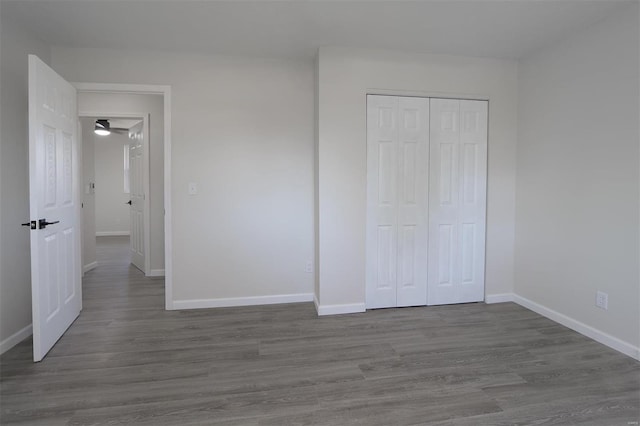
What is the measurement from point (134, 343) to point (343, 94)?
271cm

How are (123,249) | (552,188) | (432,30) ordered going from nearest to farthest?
(432,30) → (552,188) → (123,249)

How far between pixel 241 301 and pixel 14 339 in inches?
69.1

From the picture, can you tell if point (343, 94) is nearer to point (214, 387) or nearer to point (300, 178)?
point (300, 178)

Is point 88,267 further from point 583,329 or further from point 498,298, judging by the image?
point 583,329

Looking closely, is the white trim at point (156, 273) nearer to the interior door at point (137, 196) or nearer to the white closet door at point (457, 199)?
the interior door at point (137, 196)

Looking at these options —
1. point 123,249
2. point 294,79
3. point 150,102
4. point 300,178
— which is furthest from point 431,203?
point 123,249

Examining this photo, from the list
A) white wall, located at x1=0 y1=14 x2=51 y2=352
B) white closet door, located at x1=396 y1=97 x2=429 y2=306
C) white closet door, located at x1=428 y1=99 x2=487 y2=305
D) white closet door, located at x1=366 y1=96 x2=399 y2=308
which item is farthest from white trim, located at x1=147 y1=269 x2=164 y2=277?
white closet door, located at x1=428 y1=99 x2=487 y2=305

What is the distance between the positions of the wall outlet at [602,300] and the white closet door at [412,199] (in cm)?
135

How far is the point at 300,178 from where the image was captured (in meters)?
3.53

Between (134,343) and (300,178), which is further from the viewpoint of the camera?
(300,178)

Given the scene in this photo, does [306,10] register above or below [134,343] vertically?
above

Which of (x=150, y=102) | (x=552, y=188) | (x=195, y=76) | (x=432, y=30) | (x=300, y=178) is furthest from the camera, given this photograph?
(x=150, y=102)

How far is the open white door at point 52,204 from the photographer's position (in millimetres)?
2281

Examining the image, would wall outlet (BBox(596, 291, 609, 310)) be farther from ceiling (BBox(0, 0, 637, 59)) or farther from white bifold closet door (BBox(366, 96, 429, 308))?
ceiling (BBox(0, 0, 637, 59))
